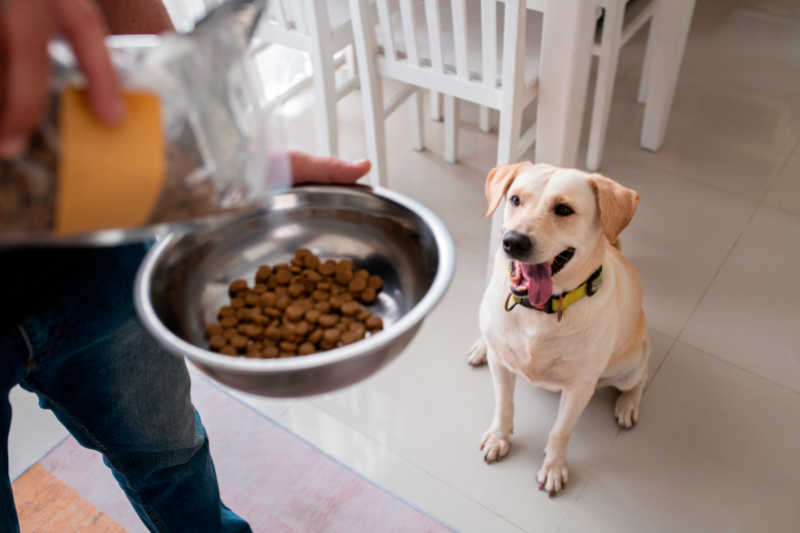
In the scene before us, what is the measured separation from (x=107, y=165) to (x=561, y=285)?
39.9 inches

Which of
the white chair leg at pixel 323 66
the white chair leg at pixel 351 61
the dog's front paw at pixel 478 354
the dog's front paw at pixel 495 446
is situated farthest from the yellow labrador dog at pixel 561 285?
the white chair leg at pixel 351 61

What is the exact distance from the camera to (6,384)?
81 centimetres

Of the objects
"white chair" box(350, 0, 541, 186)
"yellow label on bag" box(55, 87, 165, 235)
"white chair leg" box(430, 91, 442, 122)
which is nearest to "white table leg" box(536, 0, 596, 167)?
"white chair" box(350, 0, 541, 186)

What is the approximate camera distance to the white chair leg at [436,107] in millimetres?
2665

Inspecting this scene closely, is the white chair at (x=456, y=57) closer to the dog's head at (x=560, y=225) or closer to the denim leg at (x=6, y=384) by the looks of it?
the dog's head at (x=560, y=225)

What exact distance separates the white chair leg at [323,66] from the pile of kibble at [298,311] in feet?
3.75

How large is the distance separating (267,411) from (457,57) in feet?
3.69

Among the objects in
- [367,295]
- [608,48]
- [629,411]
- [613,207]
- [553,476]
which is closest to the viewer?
[367,295]

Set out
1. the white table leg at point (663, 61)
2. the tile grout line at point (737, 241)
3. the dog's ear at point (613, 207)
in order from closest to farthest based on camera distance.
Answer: the dog's ear at point (613, 207) → the tile grout line at point (737, 241) → the white table leg at point (663, 61)

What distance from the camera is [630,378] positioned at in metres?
1.60

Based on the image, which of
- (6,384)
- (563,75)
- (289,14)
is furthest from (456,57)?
(6,384)

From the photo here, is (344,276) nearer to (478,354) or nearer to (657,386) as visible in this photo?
(478,354)

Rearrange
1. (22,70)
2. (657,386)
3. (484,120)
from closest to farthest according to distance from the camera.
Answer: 1. (22,70)
2. (657,386)
3. (484,120)

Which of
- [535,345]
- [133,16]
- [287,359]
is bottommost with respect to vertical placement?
[535,345]
